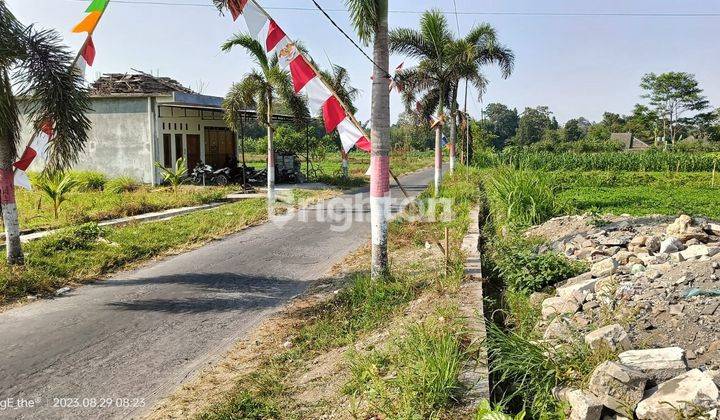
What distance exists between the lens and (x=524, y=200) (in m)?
11.3

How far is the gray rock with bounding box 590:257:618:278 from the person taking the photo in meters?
6.38

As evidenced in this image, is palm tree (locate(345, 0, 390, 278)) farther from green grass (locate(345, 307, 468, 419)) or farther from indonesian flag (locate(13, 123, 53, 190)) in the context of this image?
indonesian flag (locate(13, 123, 53, 190))

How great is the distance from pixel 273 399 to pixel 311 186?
18.0m

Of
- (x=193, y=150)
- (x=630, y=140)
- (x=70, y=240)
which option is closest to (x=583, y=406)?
(x=70, y=240)

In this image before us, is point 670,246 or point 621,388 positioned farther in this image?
point 670,246

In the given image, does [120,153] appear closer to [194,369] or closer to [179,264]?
[179,264]

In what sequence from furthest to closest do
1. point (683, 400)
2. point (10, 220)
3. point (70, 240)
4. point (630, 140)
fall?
point (630, 140) < point (70, 240) < point (10, 220) < point (683, 400)

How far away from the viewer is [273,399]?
13.9 ft

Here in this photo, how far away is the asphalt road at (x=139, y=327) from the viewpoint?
447 cm

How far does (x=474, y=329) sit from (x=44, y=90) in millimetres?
6543

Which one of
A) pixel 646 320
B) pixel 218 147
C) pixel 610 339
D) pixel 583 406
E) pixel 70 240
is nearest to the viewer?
pixel 583 406

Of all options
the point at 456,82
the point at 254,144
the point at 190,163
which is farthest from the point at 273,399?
the point at 254,144

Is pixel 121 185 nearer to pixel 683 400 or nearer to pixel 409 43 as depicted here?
pixel 409 43

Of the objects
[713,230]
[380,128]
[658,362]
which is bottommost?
[658,362]
